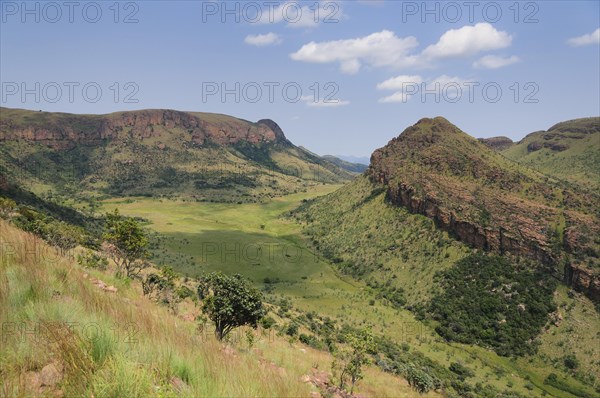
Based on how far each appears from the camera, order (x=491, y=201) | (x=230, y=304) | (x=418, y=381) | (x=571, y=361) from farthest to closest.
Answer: (x=491, y=201), (x=571, y=361), (x=418, y=381), (x=230, y=304)

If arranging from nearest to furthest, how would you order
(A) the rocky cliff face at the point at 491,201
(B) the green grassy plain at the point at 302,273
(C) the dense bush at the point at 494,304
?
1. (B) the green grassy plain at the point at 302,273
2. (C) the dense bush at the point at 494,304
3. (A) the rocky cliff face at the point at 491,201

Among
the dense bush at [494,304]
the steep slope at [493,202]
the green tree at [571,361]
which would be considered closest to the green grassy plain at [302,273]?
the green tree at [571,361]

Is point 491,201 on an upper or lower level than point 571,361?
upper

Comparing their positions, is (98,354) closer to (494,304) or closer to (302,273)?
(494,304)

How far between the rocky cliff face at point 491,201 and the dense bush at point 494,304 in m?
3.90

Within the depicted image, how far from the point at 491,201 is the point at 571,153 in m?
104

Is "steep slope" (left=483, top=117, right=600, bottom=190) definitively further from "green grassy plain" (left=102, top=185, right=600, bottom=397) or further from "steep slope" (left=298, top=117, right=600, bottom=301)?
"green grassy plain" (left=102, top=185, right=600, bottom=397)

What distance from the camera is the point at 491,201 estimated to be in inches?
2943


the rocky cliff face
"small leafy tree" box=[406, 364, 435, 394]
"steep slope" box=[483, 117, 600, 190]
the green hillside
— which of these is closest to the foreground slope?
"small leafy tree" box=[406, 364, 435, 394]

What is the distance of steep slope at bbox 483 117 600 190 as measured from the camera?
123 meters

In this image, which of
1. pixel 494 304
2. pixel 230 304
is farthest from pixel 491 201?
pixel 230 304

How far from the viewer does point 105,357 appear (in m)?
4.09

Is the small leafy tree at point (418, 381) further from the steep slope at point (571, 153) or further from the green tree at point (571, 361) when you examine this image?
the steep slope at point (571, 153)

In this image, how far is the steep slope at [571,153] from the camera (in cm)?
12273
